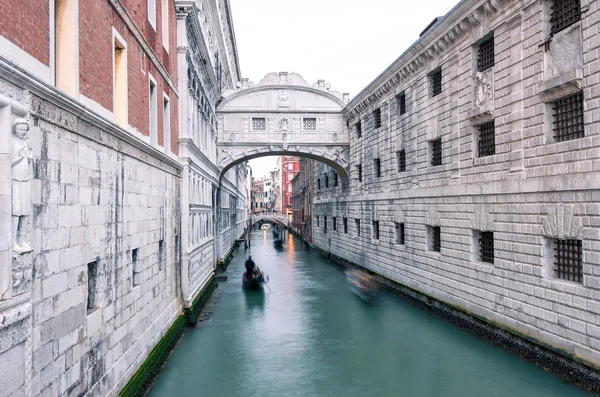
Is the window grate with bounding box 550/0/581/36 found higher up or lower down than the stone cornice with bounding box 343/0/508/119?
lower down

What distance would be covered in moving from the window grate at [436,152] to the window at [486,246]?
3.11 metres

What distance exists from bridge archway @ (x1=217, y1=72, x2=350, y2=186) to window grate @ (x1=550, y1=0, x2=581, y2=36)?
1480 cm

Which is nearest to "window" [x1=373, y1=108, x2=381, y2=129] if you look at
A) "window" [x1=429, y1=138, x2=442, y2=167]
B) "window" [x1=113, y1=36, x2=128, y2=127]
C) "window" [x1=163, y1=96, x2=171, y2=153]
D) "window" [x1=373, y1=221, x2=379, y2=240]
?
"window" [x1=373, y1=221, x2=379, y2=240]

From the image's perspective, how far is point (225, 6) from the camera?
28859 millimetres

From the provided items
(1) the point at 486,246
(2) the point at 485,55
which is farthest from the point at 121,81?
(1) the point at 486,246

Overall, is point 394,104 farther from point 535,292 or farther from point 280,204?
point 280,204

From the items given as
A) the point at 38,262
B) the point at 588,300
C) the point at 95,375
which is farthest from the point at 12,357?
the point at 588,300

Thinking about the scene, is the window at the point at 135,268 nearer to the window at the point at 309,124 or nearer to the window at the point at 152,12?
the window at the point at 152,12

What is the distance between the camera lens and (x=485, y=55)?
11953 mm

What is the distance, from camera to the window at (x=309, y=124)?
23.8 meters

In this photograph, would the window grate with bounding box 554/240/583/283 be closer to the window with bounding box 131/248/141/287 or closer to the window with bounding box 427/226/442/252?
the window with bounding box 427/226/442/252

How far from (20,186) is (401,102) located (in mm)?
15278

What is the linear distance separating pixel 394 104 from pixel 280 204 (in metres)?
72.2

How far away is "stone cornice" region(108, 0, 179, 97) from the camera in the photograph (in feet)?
24.1
